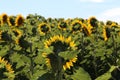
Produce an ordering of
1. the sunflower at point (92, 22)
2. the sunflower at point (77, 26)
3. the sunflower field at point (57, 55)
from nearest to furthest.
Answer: the sunflower field at point (57, 55) < the sunflower at point (77, 26) < the sunflower at point (92, 22)

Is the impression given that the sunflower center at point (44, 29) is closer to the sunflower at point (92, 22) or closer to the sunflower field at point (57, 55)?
the sunflower field at point (57, 55)

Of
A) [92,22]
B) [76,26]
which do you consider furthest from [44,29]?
[92,22]

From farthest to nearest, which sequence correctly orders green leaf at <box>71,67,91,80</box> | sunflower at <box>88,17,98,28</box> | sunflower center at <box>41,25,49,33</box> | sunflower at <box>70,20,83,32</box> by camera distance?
sunflower center at <box>41,25,49,33</box> < sunflower at <box>88,17,98,28</box> < sunflower at <box>70,20,83,32</box> < green leaf at <box>71,67,91,80</box>

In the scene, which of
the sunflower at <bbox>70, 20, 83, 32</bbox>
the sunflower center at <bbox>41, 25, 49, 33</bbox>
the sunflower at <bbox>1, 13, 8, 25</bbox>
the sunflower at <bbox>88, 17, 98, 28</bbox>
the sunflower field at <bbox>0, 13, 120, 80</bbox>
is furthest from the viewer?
the sunflower at <bbox>1, 13, 8, 25</bbox>

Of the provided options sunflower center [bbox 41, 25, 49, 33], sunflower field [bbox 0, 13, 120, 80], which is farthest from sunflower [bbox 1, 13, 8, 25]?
sunflower center [bbox 41, 25, 49, 33]

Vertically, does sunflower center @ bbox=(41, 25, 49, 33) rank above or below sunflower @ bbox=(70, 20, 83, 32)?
below

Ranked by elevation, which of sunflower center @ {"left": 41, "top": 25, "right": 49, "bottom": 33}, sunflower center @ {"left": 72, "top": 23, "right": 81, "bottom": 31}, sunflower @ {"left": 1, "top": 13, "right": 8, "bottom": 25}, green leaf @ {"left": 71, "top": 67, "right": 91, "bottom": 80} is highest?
green leaf @ {"left": 71, "top": 67, "right": 91, "bottom": 80}

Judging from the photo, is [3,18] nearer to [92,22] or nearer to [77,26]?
[77,26]

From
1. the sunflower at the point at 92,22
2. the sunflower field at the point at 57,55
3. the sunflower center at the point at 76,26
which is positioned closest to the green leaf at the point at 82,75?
the sunflower field at the point at 57,55

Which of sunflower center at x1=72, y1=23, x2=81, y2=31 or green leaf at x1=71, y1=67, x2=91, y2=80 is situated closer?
green leaf at x1=71, y1=67, x2=91, y2=80

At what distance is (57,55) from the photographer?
3.60 meters

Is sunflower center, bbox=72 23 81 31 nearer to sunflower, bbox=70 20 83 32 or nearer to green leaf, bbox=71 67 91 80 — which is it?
sunflower, bbox=70 20 83 32

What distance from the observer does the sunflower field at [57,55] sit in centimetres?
353

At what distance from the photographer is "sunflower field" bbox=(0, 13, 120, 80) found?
11.6 feet
